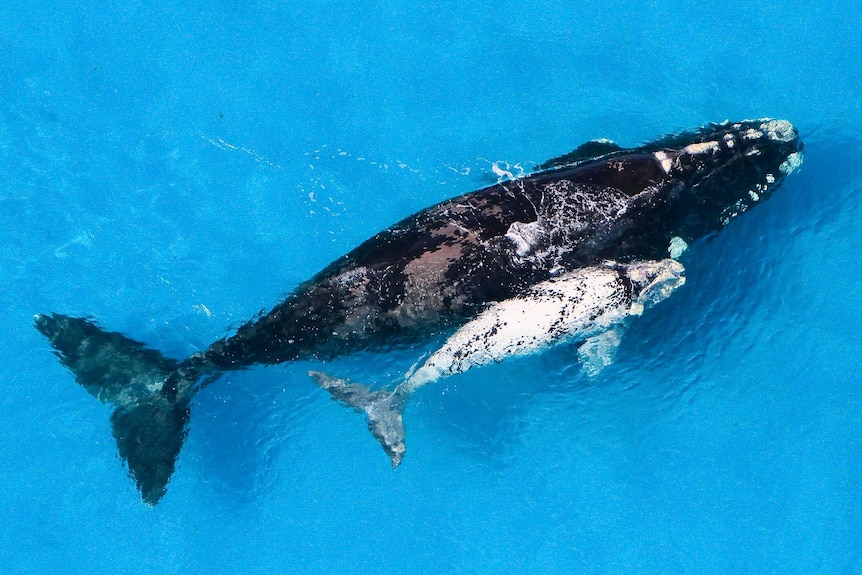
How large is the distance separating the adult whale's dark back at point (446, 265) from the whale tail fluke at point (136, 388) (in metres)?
0.02

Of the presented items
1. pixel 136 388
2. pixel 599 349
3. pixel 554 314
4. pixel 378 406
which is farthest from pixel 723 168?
pixel 136 388

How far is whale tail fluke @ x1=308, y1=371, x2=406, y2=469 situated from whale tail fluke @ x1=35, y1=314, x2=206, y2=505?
276 centimetres

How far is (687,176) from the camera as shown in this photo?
1457 centimetres

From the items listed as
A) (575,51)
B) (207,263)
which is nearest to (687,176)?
(575,51)

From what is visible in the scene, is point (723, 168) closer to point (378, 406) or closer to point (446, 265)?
point (446, 265)

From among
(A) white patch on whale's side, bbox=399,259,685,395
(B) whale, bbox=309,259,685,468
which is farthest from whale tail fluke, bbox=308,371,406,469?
(A) white patch on whale's side, bbox=399,259,685,395

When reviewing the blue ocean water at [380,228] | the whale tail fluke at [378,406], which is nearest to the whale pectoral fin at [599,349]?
the blue ocean water at [380,228]

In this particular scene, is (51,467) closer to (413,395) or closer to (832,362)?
(413,395)

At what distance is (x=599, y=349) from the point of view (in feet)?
48.3

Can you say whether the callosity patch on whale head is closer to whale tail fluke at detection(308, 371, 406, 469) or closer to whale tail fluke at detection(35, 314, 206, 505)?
whale tail fluke at detection(308, 371, 406, 469)

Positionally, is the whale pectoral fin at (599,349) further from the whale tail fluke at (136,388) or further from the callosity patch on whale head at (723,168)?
the whale tail fluke at (136,388)

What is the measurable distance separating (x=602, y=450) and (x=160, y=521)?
895 centimetres

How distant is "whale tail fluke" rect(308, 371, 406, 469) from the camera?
14.1 metres

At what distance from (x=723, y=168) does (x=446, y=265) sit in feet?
Result: 19.7
